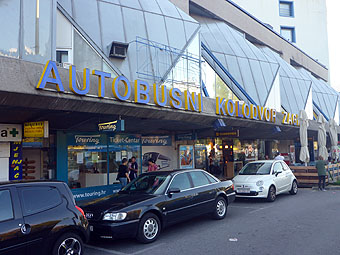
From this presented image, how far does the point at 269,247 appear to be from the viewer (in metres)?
6.38

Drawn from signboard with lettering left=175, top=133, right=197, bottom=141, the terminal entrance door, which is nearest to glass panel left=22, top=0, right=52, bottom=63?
signboard with lettering left=175, top=133, right=197, bottom=141

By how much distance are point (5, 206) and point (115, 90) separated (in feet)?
16.8

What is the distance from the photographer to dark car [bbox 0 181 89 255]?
4.82m

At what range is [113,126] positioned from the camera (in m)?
10.6

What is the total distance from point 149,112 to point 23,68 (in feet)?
14.7

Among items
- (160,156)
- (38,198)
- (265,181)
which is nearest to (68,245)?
(38,198)

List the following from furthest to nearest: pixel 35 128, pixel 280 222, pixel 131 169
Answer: pixel 131 169, pixel 35 128, pixel 280 222

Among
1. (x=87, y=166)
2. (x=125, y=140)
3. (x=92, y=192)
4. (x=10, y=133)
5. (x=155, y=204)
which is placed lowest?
(x=92, y=192)

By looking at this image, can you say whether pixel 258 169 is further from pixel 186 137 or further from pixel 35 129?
pixel 35 129

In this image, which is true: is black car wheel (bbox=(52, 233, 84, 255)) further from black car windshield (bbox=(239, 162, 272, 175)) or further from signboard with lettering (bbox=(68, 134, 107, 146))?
black car windshield (bbox=(239, 162, 272, 175))

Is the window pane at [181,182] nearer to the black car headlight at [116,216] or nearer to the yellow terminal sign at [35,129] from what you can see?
the black car headlight at [116,216]

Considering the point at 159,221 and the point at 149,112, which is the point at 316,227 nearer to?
the point at 159,221

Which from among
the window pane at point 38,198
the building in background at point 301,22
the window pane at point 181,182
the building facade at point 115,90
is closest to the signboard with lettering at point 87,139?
the building facade at point 115,90

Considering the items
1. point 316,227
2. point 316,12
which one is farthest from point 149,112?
point 316,12
